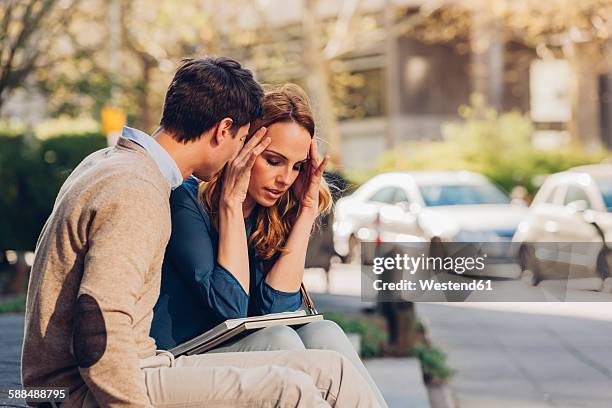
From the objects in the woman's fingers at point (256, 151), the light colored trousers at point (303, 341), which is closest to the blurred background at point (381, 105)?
the woman's fingers at point (256, 151)

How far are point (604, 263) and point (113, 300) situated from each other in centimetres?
1257

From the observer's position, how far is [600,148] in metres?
29.2

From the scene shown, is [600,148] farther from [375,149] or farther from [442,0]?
[375,149]

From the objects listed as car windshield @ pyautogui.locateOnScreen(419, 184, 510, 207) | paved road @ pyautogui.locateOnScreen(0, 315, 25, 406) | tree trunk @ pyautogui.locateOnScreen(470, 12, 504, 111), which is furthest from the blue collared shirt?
tree trunk @ pyautogui.locateOnScreen(470, 12, 504, 111)

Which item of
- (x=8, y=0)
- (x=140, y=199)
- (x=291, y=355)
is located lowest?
(x=291, y=355)

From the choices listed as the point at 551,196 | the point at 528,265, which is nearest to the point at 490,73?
the point at 551,196

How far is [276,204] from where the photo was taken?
4078 millimetres

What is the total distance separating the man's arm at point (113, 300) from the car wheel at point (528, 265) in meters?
13.3

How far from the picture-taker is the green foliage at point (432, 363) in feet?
26.9

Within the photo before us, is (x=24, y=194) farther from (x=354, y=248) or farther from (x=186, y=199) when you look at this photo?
(x=186, y=199)

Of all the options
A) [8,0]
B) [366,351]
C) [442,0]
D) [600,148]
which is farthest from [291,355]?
[442,0]

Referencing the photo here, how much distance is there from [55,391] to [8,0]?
1052cm

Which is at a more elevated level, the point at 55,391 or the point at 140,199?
the point at 140,199

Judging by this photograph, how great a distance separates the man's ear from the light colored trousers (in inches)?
24.8
